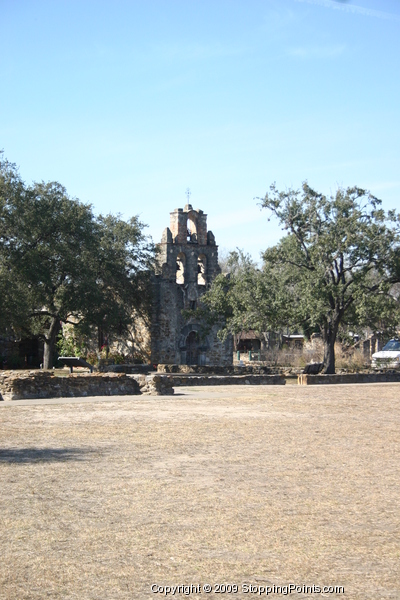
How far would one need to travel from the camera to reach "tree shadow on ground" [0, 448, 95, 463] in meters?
8.86

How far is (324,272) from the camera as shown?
29.3 m

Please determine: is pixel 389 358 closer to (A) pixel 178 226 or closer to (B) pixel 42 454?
(A) pixel 178 226

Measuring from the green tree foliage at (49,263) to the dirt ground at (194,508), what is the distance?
52.1 feet

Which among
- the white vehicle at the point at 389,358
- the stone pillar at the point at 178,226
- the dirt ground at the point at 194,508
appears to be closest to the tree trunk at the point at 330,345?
the white vehicle at the point at 389,358

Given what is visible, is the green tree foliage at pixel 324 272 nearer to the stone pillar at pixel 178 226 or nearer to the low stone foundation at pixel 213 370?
the low stone foundation at pixel 213 370

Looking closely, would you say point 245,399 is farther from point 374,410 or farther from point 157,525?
point 157,525

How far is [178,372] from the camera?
33906 millimetres

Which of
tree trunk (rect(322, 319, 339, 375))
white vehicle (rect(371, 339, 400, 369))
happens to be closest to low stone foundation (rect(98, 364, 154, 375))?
tree trunk (rect(322, 319, 339, 375))

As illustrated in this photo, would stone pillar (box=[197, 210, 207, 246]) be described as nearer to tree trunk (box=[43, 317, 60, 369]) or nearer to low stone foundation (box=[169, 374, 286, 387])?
tree trunk (box=[43, 317, 60, 369])

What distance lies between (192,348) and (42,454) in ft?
115

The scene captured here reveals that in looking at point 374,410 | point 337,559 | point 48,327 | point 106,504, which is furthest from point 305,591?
point 48,327

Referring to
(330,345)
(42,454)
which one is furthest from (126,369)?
(42,454)

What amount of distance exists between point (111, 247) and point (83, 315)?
8.08 meters

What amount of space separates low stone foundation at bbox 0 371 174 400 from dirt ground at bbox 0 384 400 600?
516cm
